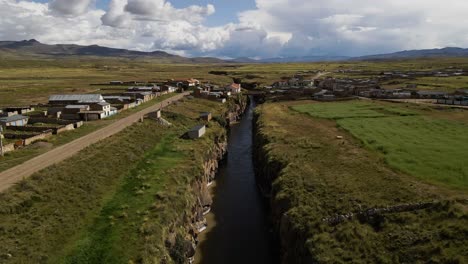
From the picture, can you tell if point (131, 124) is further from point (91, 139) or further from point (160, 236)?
point (160, 236)

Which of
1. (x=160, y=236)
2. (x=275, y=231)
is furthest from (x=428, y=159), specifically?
(x=160, y=236)

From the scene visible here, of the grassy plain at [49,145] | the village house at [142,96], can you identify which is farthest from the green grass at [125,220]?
the village house at [142,96]

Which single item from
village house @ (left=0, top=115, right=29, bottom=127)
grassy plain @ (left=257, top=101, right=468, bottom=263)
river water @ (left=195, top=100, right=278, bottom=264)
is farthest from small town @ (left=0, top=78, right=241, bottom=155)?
grassy plain @ (left=257, top=101, right=468, bottom=263)

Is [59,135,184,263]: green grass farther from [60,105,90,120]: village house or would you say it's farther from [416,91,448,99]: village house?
[416,91,448,99]: village house

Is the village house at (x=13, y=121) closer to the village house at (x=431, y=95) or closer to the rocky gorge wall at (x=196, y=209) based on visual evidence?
the rocky gorge wall at (x=196, y=209)

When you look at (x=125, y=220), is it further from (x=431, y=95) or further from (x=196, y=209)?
(x=431, y=95)

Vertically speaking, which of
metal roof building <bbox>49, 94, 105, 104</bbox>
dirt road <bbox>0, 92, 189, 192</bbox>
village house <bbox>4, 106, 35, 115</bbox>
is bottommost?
dirt road <bbox>0, 92, 189, 192</bbox>
